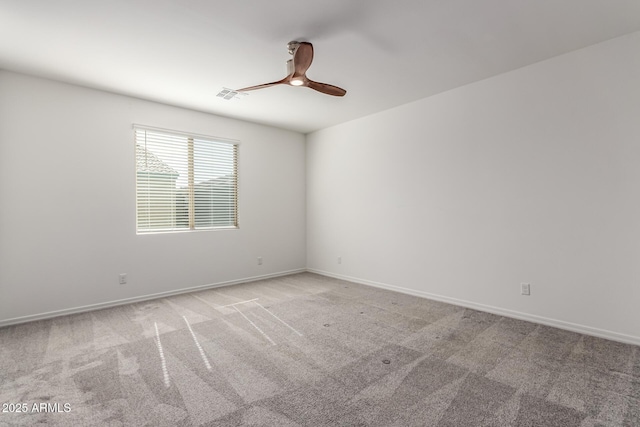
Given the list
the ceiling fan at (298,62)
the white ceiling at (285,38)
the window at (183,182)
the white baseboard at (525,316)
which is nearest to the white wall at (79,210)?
the window at (183,182)

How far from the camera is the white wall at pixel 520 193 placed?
2.82 metres

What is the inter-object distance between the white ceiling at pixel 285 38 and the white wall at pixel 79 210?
15.1 inches

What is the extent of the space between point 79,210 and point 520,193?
509cm

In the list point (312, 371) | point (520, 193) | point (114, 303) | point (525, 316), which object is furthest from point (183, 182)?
point (525, 316)

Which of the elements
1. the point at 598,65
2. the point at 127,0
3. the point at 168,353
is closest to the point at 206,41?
the point at 127,0

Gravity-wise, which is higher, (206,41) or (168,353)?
(206,41)

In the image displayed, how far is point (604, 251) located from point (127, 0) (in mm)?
4500

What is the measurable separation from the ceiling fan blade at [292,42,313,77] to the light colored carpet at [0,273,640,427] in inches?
96.9

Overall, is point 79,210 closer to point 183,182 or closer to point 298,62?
point 183,182

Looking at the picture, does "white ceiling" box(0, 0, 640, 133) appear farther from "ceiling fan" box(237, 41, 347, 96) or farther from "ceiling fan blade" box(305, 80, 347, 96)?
"ceiling fan blade" box(305, 80, 347, 96)

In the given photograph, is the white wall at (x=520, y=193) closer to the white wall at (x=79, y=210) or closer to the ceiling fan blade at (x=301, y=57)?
the ceiling fan blade at (x=301, y=57)

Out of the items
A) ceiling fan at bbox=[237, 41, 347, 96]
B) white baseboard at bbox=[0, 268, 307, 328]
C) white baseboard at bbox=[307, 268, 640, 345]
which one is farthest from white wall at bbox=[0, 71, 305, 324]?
white baseboard at bbox=[307, 268, 640, 345]

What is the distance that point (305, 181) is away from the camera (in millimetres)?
6145

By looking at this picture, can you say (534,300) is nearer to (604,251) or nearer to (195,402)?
(604,251)
